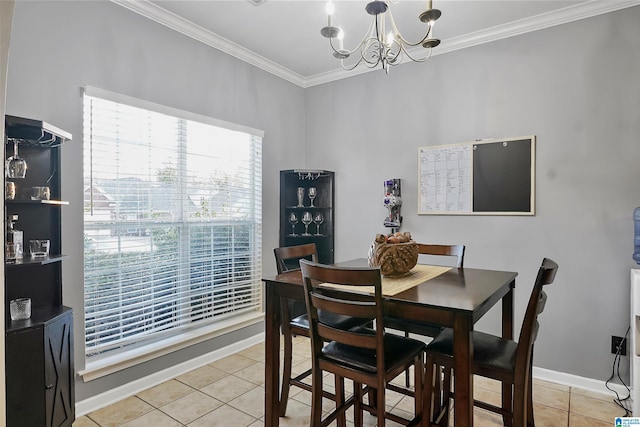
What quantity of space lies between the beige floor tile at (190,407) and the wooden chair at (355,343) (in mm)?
1005

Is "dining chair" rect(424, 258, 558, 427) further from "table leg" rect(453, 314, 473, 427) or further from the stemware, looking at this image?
the stemware

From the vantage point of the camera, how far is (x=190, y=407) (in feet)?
8.03

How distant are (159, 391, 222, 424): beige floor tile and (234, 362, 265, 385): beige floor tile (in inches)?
14.2

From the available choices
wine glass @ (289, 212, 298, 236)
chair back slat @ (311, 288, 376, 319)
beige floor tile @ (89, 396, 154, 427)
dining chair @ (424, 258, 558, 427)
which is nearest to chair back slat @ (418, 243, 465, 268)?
dining chair @ (424, 258, 558, 427)

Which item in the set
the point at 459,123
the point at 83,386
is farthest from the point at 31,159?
the point at 459,123

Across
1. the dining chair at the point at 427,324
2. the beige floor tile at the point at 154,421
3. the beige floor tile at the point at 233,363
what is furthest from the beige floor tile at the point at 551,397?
the beige floor tile at the point at 154,421

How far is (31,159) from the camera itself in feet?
6.77

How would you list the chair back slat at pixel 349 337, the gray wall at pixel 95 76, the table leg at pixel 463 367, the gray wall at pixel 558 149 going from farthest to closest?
the gray wall at pixel 558 149, the gray wall at pixel 95 76, the chair back slat at pixel 349 337, the table leg at pixel 463 367

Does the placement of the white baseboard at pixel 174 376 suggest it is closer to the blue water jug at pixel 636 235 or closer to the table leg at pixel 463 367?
the blue water jug at pixel 636 235

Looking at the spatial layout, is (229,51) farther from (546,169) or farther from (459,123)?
(546,169)

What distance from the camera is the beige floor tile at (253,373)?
284cm

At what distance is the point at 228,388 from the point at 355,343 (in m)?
1.54

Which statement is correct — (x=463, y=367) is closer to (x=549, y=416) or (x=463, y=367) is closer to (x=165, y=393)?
(x=549, y=416)

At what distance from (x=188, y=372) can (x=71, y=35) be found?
8.31 ft
